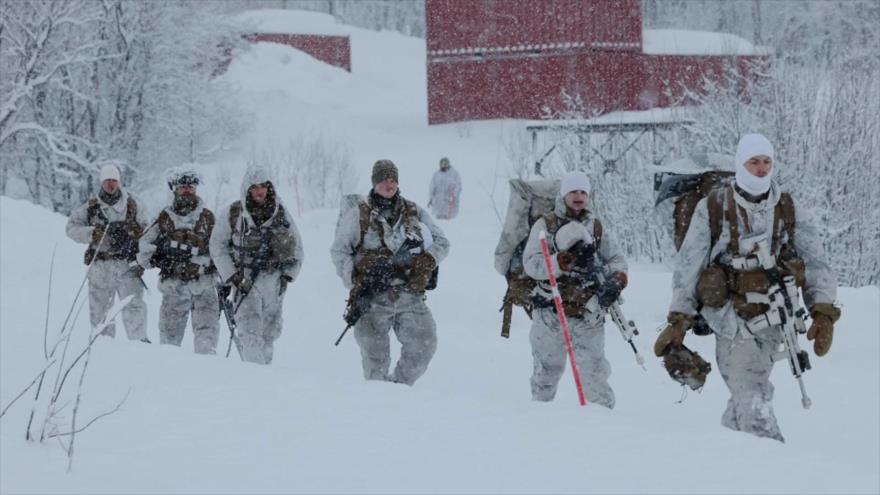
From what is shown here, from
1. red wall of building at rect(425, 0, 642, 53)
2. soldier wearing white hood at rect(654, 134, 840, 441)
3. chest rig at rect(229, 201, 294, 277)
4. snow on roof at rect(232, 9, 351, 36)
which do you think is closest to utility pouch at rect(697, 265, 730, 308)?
soldier wearing white hood at rect(654, 134, 840, 441)

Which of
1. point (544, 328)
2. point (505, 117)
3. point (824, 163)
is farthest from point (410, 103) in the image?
point (544, 328)

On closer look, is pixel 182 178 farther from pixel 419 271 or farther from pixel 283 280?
pixel 419 271

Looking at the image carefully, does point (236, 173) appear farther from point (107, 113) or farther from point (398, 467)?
point (398, 467)

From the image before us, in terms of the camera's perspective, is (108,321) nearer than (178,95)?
Yes

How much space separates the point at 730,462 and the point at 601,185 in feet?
37.6

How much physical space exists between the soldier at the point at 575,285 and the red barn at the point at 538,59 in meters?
24.4

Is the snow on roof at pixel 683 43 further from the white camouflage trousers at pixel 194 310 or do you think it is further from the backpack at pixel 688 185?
the backpack at pixel 688 185

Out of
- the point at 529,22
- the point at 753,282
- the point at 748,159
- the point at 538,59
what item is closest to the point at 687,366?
the point at 753,282

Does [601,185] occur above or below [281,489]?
above

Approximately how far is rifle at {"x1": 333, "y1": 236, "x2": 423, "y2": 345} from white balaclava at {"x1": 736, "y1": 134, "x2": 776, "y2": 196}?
2.65 metres

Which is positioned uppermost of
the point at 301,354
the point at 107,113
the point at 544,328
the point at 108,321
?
the point at 107,113

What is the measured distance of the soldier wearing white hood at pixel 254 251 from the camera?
28.5ft

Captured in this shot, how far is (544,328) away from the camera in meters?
7.36

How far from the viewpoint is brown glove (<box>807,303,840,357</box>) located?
220 inches
